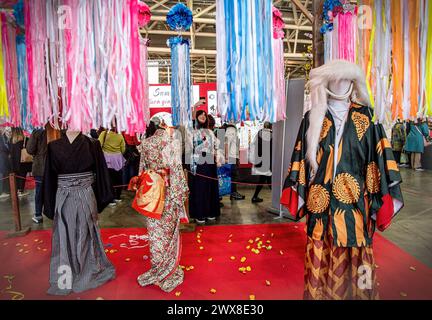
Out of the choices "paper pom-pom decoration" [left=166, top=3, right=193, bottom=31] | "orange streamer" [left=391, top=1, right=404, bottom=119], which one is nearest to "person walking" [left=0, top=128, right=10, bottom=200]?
"paper pom-pom decoration" [left=166, top=3, right=193, bottom=31]

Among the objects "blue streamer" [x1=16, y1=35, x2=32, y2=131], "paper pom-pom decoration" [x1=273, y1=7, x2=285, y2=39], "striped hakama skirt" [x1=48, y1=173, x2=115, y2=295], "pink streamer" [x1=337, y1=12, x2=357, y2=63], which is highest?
"paper pom-pom decoration" [x1=273, y1=7, x2=285, y2=39]

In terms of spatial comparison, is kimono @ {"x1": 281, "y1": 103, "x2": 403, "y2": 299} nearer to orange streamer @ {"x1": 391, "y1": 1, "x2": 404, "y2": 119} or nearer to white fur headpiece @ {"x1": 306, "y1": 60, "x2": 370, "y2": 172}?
white fur headpiece @ {"x1": 306, "y1": 60, "x2": 370, "y2": 172}

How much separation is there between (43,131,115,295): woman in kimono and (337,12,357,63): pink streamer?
2.16m

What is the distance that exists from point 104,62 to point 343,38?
1.78 metres

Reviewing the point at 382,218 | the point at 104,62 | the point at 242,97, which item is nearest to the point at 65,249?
the point at 104,62

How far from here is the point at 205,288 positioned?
2.41 meters

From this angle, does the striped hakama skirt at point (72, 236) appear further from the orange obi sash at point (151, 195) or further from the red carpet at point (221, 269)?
the orange obi sash at point (151, 195)

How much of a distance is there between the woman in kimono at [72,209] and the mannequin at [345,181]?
1.78 meters

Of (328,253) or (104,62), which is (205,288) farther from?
(104,62)

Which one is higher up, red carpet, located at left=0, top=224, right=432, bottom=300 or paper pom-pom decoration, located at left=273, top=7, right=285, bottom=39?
paper pom-pom decoration, located at left=273, top=7, right=285, bottom=39

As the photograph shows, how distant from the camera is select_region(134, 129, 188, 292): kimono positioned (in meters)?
2.49

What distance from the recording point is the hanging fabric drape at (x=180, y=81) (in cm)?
272

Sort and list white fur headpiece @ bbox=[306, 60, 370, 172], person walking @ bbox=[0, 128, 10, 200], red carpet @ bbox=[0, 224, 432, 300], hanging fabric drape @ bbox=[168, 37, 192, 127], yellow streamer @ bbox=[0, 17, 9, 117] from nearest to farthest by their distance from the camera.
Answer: white fur headpiece @ bbox=[306, 60, 370, 172] < yellow streamer @ bbox=[0, 17, 9, 117] < red carpet @ bbox=[0, 224, 432, 300] < hanging fabric drape @ bbox=[168, 37, 192, 127] < person walking @ bbox=[0, 128, 10, 200]

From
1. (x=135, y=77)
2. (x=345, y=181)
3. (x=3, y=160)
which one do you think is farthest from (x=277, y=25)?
(x=3, y=160)
